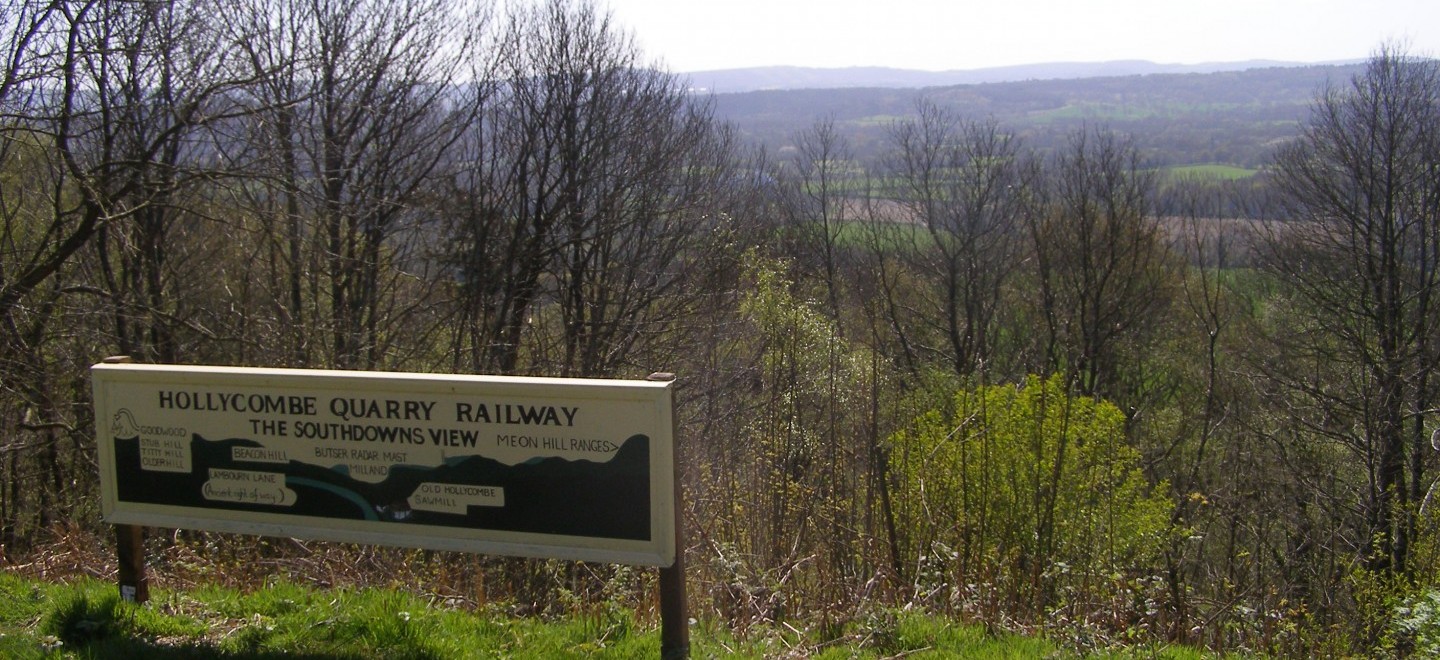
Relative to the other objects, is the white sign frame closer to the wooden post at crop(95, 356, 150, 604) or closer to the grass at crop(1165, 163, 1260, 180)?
the wooden post at crop(95, 356, 150, 604)

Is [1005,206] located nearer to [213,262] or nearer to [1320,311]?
[1320,311]

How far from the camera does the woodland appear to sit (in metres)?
7.78

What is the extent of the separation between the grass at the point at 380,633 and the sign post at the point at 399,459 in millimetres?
292

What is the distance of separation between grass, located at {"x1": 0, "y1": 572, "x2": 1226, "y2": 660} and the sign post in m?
0.29

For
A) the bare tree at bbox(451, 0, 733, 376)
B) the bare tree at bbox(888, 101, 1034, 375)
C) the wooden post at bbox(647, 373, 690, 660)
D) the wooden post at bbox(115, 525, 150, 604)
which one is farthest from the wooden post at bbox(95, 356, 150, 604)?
the bare tree at bbox(888, 101, 1034, 375)

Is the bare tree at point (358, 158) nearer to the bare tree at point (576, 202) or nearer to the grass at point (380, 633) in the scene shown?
the bare tree at point (576, 202)

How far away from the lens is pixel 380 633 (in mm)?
4363

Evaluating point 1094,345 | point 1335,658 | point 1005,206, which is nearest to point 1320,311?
point 1094,345

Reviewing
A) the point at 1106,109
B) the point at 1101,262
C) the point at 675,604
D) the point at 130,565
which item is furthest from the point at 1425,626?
the point at 1106,109

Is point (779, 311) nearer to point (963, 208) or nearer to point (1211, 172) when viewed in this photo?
point (963, 208)

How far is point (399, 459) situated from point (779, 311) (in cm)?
1495

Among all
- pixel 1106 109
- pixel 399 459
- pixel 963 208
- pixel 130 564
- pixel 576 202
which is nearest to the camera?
pixel 399 459

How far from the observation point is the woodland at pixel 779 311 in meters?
→ 7.78

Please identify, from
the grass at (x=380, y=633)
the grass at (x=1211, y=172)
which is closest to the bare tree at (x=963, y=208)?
the grass at (x=1211, y=172)
